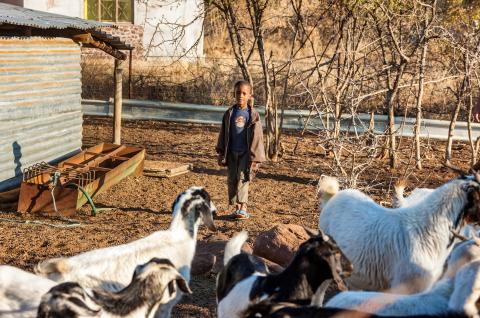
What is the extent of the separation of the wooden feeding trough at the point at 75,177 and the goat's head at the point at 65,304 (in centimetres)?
584

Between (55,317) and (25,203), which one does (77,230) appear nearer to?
(25,203)

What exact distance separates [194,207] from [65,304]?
2.64m

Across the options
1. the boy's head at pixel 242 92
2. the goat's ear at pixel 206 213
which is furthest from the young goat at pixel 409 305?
the boy's head at pixel 242 92

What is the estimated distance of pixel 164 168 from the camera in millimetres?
13492

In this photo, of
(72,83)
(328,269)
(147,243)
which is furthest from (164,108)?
(328,269)

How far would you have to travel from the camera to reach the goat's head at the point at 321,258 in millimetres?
5496

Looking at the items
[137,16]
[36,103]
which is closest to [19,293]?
[36,103]

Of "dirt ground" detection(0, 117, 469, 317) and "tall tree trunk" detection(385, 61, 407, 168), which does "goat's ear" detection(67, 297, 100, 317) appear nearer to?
"dirt ground" detection(0, 117, 469, 317)

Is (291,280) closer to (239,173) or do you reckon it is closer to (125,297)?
(125,297)

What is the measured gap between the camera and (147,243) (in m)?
6.57

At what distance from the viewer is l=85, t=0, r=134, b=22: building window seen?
2700 cm

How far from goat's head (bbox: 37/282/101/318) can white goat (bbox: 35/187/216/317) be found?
1.00 meters

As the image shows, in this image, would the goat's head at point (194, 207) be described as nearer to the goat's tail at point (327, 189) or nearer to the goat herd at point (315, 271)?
the goat herd at point (315, 271)

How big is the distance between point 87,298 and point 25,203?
20.4 ft
